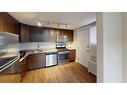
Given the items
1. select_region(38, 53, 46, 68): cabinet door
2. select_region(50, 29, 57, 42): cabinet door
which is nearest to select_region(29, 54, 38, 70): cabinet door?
select_region(38, 53, 46, 68): cabinet door

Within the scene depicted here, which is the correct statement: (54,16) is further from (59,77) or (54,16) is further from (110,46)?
(59,77)

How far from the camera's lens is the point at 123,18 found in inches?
100

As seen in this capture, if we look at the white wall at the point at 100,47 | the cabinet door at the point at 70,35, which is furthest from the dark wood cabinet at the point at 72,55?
the white wall at the point at 100,47

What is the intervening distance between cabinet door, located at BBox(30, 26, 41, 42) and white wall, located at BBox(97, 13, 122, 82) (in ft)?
12.8

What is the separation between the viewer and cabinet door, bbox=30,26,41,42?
5742 millimetres

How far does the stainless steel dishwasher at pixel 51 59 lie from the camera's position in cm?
606

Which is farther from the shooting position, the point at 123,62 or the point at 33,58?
the point at 33,58

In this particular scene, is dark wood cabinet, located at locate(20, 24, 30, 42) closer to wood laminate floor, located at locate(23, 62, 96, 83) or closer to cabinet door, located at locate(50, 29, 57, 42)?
cabinet door, located at locate(50, 29, 57, 42)

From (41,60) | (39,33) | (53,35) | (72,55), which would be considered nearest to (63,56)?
(72,55)

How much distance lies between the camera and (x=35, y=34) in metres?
5.87
